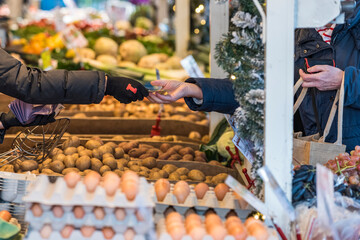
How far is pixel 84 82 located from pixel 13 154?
2.65 feet

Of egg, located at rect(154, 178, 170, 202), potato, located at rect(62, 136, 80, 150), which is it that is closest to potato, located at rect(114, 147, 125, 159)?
potato, located at rect(62, 136, 80, 150)

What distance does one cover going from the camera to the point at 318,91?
107 inches

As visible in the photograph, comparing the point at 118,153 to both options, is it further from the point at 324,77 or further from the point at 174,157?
the point at 324,77

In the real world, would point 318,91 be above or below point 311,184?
above

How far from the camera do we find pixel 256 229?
6.09 feet

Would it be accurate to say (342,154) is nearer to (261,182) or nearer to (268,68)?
(261,182)

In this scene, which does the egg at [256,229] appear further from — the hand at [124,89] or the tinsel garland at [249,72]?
the hand at [124,89]

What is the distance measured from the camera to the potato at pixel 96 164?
2.74 meters

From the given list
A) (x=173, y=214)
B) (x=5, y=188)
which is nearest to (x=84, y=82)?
(x=5, y=188)

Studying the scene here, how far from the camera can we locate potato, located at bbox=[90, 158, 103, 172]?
108 inches

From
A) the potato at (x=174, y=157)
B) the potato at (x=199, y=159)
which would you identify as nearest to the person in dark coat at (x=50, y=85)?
the potato at (x=174, y=157)

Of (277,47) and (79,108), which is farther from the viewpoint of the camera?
(79,108)

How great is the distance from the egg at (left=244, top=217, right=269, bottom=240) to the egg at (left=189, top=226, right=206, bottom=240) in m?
0.19

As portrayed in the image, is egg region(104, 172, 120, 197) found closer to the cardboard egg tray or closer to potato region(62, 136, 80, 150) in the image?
the cardboard egg tray
